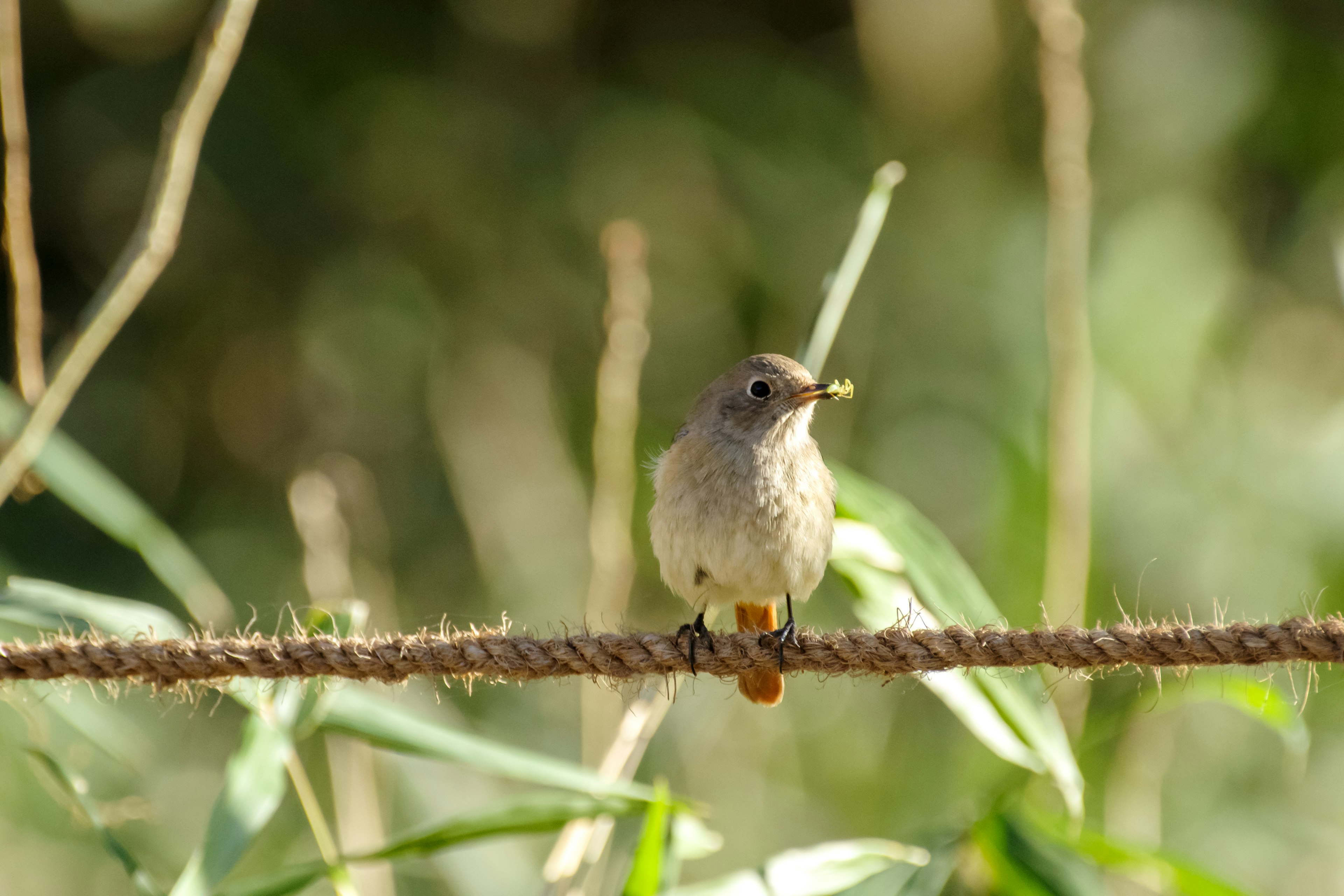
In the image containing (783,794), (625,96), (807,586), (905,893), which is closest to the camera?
(905,893)

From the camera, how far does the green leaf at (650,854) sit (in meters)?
2.67

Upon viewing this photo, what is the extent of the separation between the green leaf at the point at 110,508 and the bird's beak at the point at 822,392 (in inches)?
72.8

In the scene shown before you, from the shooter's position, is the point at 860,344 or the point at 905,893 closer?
the point at 905,893

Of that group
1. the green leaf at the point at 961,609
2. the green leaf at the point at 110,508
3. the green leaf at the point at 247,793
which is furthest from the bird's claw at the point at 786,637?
the green leaf at the point at 110,508

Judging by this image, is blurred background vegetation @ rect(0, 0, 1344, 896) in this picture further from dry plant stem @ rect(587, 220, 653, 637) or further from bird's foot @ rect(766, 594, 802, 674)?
bird's foot @ rect(766, 594, 802, 674)

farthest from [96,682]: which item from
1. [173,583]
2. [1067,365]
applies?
[1067,365]

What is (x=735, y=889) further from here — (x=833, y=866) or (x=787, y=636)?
(x=787, y=636)

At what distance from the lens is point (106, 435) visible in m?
7.59

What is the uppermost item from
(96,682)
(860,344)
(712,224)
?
(712,224)

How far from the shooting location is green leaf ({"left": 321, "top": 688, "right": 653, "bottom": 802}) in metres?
2.77

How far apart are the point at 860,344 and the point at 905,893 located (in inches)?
188

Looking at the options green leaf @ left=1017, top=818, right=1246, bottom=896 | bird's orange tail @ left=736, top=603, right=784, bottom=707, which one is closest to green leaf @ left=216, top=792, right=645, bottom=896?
bird's orange tail @ left=736, top=603, right=784, bottom=707

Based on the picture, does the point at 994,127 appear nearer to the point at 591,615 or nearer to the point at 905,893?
the point at 591,615

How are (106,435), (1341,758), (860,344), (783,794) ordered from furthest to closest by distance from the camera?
(106,435) < (860,344) < (783,794) < (1341,758)
